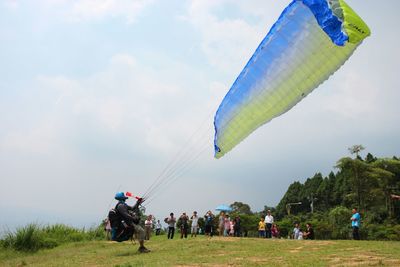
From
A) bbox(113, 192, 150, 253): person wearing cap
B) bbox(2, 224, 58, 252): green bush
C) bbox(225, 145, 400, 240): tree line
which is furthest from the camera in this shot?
bbox(225, 145, 400, 240): tree line

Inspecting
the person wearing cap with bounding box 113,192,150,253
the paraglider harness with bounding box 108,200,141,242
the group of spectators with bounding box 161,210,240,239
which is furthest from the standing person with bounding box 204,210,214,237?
the paraglider harness with bounding box 108,200,141,242

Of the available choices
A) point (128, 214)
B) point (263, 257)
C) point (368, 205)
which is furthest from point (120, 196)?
point (368, 205)

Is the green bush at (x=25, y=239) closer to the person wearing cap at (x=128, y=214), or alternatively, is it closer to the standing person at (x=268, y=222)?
the person wearing cap at (x=128, y=214)

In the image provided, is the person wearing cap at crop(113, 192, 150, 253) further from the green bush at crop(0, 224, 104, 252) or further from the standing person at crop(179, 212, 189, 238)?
the green bush at crop(0, 224, 104, 252)

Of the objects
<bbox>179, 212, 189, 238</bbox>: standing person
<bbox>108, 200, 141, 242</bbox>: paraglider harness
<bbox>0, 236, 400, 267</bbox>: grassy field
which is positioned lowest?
<bbox>0, 236, 400, 267</bbox>: grassy field

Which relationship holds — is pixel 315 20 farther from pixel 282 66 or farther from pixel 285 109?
pixel 285 109

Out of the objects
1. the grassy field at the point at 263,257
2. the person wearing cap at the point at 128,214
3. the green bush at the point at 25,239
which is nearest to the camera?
the grassy field at the point at 263,257

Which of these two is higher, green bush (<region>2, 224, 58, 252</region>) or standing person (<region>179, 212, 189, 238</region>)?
standing person (<region>179, 212, 189, 238</region>)

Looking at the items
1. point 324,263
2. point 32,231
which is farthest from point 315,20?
point 32,231

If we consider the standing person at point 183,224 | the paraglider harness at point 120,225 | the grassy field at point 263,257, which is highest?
the standing person at point 183,224

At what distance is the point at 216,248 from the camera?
629 inches

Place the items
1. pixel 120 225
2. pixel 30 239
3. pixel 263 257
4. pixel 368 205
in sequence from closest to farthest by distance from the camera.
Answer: pixel 263 257 < pixel 120 225 < pixel 30 239 < pixel 368 205

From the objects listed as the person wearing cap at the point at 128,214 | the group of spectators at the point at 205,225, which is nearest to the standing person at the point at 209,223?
the group of spectators at the point at 205,225

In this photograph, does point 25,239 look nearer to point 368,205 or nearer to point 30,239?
point 30,239
